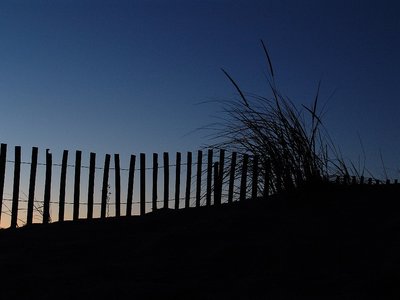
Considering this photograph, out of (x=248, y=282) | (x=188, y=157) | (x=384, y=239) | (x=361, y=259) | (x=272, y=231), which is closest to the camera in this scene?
(x=248, y=282)

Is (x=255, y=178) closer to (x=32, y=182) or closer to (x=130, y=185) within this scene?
(x=32, y=182)

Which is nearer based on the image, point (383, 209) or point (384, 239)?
point (384, 239)

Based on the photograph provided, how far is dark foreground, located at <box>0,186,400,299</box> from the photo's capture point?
167 centimetres

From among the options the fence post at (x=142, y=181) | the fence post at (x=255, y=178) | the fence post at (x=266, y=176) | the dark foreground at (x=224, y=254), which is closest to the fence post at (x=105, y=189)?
the fence post at (x=142, y=181)

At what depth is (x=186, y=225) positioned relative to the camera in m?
2.49

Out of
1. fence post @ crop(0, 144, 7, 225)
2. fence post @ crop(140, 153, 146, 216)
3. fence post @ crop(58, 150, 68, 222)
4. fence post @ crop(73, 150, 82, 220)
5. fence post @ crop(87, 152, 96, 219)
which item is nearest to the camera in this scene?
fence post @ crop(0, 144, 7, 225)

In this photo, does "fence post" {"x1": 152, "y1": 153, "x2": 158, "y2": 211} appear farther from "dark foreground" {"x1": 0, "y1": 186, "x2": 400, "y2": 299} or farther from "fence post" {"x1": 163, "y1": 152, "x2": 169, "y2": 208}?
"dark foreground" {"x1": 0, "y1": 186, "x2": 400, "y2": 299}

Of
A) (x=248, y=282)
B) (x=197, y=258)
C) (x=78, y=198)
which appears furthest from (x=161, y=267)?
(x=78, y=198)

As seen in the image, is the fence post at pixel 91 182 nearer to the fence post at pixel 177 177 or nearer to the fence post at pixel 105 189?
the fence post at pixel 105 189

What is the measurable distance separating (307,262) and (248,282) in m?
0.26

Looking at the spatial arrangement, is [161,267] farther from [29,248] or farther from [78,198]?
[78,198]

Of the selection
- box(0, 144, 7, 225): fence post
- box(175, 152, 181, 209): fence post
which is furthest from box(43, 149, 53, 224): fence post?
box(175, 152, 181, 209): fence post

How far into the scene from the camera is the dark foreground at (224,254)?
5.49 ft

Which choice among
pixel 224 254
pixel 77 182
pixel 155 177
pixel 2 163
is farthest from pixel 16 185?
pixel 224 254
